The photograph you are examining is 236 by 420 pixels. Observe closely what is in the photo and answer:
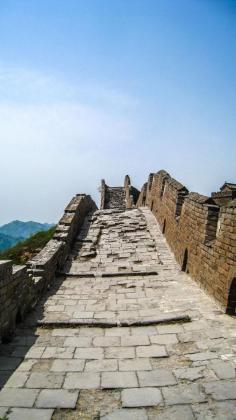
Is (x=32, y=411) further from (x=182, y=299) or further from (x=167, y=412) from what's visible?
(x=182, y=299)

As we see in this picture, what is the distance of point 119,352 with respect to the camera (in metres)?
4.66

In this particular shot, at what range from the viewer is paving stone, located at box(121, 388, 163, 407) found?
3.51 m

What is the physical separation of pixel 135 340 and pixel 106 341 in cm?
40

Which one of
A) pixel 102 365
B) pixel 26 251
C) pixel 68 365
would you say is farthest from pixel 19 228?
pixel 102 365

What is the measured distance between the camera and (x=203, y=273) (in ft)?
23.4

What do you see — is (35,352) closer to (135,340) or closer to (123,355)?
(123,355)

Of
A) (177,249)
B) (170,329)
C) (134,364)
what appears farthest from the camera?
(177,249)

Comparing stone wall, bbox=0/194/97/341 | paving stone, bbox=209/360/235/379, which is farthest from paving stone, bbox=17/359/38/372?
paving stone, bbox=209/360/235/379

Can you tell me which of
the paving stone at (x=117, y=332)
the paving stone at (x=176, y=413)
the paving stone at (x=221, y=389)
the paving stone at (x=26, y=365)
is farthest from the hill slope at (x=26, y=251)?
the paving stone at (x=176, y=413)

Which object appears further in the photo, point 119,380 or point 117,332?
point 117,332

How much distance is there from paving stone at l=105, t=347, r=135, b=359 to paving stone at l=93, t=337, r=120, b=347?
133mm

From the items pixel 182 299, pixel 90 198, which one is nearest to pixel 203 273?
pixel 182 299

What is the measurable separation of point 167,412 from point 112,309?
305cm

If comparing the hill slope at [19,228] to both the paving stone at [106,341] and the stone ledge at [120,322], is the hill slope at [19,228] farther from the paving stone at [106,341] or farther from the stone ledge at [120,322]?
the paving stone at [106,341]
